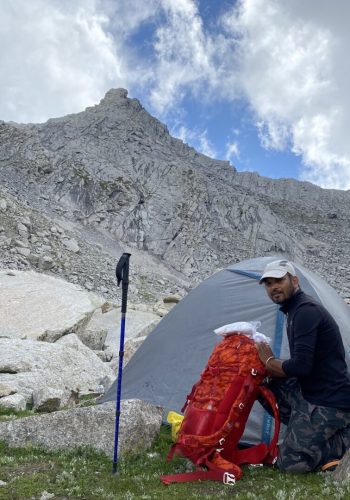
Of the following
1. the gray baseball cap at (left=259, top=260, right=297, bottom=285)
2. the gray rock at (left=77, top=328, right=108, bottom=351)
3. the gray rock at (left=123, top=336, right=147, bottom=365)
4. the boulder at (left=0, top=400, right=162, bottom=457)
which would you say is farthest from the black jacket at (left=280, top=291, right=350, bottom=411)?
the gray rock at (left=77, top=328, right=108, bottom=351)

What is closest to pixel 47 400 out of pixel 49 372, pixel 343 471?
pixel 49 372

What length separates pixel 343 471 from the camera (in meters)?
5.14

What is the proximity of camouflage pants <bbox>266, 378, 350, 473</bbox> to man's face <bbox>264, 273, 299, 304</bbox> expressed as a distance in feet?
4.44

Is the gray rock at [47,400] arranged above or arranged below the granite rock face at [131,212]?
below

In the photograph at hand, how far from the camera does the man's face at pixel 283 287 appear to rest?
6.12m

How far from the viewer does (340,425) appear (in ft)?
19.0

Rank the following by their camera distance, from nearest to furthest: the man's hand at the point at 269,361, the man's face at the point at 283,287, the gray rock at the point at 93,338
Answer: the man's hand at the point at 269,361
the man's face at the point at 283,287
the gray rock at the point at 93,338

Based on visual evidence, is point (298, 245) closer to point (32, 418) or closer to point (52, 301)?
point (52, 301)

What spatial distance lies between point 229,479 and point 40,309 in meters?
16.4

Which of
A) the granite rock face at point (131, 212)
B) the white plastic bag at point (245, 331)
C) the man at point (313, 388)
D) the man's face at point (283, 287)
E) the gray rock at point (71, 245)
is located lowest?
the man at point (313, 388)

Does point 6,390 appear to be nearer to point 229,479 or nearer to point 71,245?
point 229,479

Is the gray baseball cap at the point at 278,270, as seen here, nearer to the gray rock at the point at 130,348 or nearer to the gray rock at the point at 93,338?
the gray rock at the point at 130,348

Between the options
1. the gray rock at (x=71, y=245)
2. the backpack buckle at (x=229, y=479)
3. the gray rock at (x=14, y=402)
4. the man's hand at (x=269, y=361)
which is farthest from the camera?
the gray rock at (x=71, y=245)

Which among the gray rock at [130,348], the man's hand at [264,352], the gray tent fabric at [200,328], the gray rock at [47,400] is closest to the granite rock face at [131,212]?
the gray rock at [130,348]
